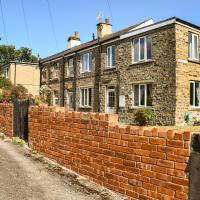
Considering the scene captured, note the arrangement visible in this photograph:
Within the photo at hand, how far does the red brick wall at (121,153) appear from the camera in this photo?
403 centimetres

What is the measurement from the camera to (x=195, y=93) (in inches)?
794

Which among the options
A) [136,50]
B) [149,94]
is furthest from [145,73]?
[136,50]

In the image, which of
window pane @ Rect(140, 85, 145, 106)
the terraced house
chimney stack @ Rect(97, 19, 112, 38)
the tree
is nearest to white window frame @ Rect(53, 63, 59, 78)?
the terraced house

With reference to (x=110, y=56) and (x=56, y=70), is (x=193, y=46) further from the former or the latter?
(x=56, y=70)

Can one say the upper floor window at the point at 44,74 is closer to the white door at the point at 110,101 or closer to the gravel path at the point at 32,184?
the white door at the point at 110,101

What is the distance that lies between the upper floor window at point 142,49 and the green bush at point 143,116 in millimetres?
3852

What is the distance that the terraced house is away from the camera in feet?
61.9

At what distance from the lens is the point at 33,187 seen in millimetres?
5266

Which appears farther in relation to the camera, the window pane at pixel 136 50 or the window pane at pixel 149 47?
the window pane at pixel 136 50

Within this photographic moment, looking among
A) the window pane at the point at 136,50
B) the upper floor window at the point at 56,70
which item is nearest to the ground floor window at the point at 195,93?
the window pane at the point at 136,50

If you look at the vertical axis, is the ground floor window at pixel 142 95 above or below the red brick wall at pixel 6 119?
above

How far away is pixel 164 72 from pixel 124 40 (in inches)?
189

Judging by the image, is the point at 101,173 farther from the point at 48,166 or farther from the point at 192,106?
the point at 192,106

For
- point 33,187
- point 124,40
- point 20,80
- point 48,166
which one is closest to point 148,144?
point 33,187
